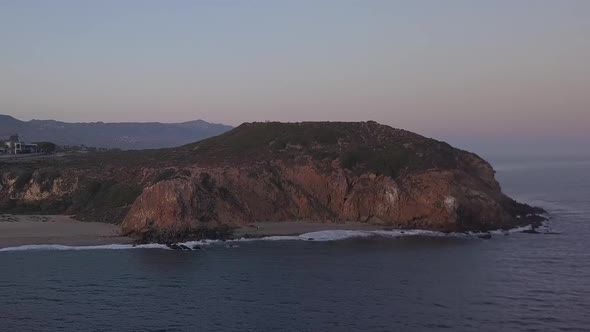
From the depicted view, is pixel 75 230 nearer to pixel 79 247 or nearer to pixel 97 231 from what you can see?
pixel 97 231

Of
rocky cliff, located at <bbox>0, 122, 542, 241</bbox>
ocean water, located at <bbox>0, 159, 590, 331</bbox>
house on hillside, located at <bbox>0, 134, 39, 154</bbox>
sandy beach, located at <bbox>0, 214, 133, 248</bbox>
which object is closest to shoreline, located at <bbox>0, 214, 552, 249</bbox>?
sandy beach, located at <bbox>0, 214, 133, 248</bbox>

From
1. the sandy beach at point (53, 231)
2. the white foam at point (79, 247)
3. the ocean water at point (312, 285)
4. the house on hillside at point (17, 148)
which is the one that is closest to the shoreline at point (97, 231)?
the sandy beach at point (53, 231)

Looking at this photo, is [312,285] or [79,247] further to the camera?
[79,247]

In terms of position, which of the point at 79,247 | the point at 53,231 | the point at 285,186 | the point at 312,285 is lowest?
the point at 312,285

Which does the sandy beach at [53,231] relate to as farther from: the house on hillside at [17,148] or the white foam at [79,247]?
the house on hillside at [17,148]

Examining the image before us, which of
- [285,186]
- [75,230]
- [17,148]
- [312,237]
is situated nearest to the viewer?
[312,237]

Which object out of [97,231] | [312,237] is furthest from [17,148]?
[312,237]

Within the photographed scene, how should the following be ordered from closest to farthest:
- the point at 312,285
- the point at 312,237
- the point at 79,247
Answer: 1. the point at 312,285
2. the point at 79,247
3. the point at 312,237
